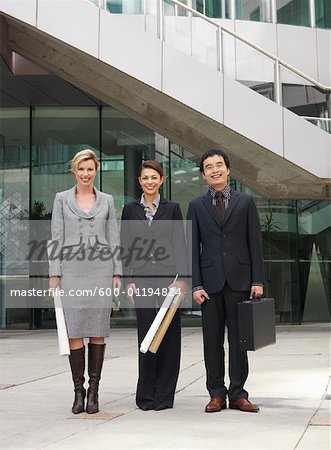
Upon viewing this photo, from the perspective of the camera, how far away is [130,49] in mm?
10750

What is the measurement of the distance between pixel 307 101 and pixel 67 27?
16.0ft

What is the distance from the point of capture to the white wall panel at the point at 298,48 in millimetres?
15539

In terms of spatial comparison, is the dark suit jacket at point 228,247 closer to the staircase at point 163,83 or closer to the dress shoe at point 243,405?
the dress shoe at point 243,405

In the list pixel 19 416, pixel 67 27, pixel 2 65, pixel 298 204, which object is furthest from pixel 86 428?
pixel 298 204

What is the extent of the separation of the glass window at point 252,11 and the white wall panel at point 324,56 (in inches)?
54.6

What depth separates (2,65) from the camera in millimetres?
13398

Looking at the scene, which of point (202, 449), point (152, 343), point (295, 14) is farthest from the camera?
point (295, 14)

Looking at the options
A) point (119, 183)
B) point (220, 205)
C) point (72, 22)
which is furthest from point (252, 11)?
point (220, 205)

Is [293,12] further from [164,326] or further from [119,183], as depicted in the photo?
[164,326]

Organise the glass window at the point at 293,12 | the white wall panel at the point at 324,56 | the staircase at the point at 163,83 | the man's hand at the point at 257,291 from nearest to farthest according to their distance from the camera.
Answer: the man's hand at the point at 257,291
the staircase at the point at 163,83
the white wall panel at the point at 324,56
the glass window at the point at 293,12

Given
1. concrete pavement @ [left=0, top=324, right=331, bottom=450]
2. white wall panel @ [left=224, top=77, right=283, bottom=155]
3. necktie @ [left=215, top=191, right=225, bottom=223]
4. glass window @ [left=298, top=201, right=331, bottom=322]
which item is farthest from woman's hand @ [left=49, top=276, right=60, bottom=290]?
glass window @ [left=298, top=201, right=331, bottom=322]

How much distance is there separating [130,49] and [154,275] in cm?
662

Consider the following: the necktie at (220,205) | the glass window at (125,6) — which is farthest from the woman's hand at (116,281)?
the glass window at (125,6)

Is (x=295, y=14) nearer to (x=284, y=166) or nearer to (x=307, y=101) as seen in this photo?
(x=307, y=101)
